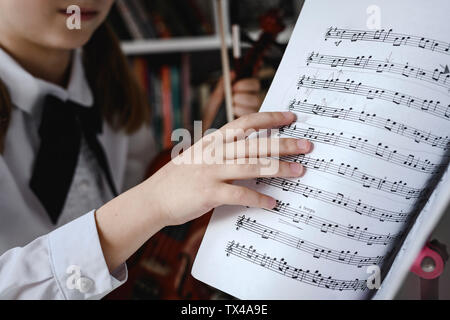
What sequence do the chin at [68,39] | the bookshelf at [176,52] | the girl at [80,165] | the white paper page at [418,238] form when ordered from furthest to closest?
the bookshelf at [176,52]
the chin at [68,39]
the girl at [80,165]
the white paper page at [418,238]

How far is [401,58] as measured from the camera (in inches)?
20.1

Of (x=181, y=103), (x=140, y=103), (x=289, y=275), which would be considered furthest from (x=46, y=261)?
(x=181, y=103)

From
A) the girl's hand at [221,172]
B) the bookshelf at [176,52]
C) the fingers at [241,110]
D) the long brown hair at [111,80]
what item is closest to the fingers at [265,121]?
the girl's hand at [221,172]

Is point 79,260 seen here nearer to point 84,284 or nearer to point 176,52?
point 84,284

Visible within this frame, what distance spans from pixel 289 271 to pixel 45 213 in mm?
538

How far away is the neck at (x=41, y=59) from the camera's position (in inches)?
32.6

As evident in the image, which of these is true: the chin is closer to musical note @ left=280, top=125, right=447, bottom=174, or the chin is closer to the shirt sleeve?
the shirt sleeve

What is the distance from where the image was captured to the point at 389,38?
1.72 ft

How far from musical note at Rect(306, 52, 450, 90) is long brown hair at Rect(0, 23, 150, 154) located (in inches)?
26.1

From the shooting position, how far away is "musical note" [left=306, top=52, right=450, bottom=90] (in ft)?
1.66

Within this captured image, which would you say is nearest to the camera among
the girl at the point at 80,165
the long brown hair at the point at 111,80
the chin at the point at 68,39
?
the girl at the point at 80,165

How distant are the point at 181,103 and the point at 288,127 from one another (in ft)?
3.23

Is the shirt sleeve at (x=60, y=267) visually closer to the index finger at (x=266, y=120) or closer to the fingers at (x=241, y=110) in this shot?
the index finger at (x=266, y=120)

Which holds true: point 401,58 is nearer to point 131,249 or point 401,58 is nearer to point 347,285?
point 347,285
